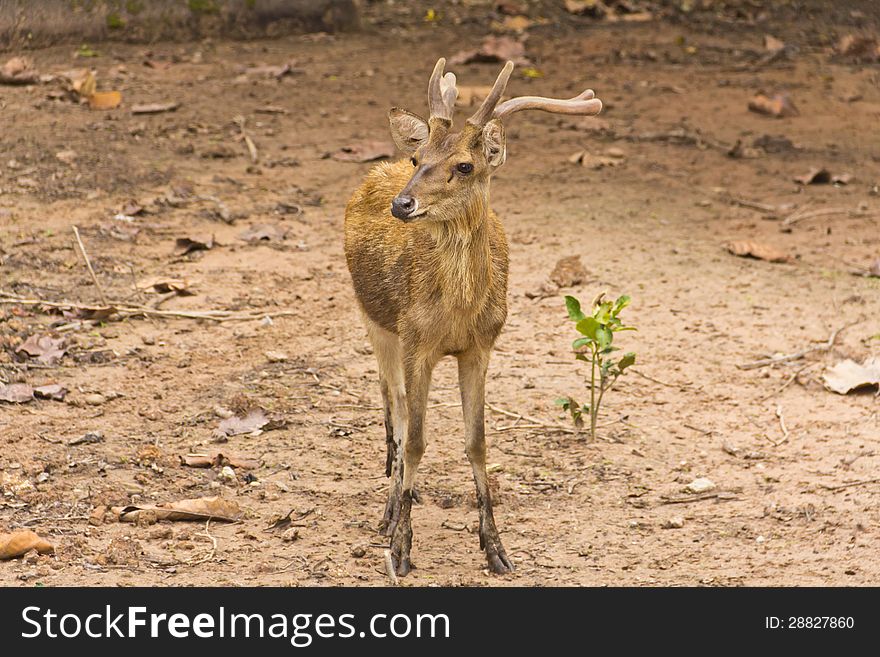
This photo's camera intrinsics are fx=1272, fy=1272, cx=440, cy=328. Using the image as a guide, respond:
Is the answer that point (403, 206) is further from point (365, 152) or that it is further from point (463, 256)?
point (365, 152)

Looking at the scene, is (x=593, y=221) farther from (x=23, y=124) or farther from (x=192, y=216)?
(x=23, y=124)

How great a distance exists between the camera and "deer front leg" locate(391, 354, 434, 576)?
5262 millimetres

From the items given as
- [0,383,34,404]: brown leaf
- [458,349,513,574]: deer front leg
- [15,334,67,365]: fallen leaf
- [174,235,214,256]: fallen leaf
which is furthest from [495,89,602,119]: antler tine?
[174,235,214,256]: fallen leaf

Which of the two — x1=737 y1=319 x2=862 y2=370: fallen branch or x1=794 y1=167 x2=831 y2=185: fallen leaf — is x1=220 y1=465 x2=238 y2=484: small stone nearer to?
x1=737 y1=319 x2=862 y2=370: fallen branch

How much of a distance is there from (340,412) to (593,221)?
122 inches

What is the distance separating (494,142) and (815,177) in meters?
5.54

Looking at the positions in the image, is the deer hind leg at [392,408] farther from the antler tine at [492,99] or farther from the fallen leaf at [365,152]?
the fallen leaf at [365,152]

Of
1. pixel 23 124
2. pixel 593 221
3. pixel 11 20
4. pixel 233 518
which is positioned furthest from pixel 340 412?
pixel 11 20

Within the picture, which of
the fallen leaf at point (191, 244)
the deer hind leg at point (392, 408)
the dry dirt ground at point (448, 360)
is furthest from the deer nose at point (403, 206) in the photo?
the fallen leaf at point (191, 244)

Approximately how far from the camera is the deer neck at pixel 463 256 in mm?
5109

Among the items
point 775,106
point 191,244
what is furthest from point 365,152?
point 775,106

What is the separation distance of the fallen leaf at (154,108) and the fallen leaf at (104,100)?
0.19 m

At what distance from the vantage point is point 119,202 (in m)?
9.12

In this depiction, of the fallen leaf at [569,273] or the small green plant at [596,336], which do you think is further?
the fallen leaf at [569,273]
